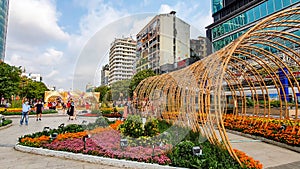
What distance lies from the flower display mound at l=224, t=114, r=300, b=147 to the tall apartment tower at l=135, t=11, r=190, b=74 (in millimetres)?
5190

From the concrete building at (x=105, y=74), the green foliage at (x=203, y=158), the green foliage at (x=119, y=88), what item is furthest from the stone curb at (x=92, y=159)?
the concrete building at (x=105, y=74)

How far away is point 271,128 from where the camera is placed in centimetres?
845

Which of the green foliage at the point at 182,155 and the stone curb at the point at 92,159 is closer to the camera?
the green foliage at the point at 182,155

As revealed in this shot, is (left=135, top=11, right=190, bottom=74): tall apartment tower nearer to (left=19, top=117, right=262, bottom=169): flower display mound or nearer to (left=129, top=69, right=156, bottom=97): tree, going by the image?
(left=129, top=69, right=156, bottom=97): tree

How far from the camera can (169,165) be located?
4801 mm

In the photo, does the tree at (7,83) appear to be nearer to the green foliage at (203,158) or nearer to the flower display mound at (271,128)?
the flower display mound at (271,128)

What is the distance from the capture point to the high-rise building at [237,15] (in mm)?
27794

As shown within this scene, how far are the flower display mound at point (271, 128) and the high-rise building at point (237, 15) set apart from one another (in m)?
21.5

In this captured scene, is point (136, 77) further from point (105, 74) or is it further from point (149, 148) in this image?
point (149, 148)

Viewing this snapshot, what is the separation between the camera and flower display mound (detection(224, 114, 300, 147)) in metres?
7.08

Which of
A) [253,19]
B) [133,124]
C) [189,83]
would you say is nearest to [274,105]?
[253,19]

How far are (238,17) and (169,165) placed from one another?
35.6 metres

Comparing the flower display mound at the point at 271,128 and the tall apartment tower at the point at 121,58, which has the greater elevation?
the tall apartment tower at the point at 121,58

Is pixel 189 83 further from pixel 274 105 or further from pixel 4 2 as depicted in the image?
pixel 4 2
